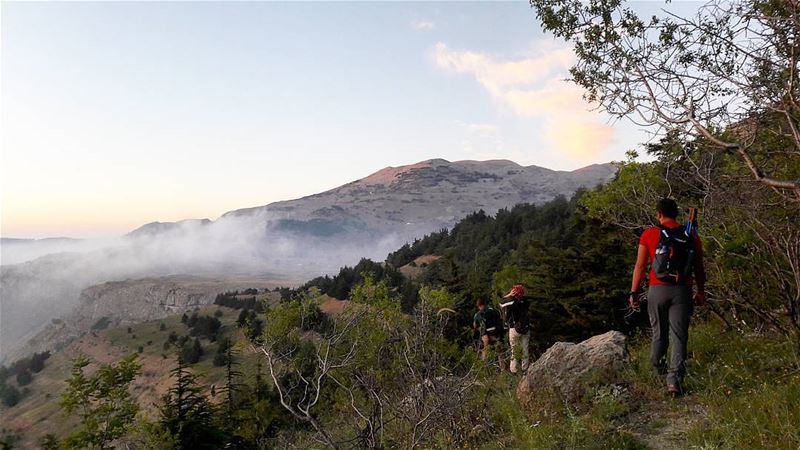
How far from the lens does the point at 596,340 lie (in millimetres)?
8289

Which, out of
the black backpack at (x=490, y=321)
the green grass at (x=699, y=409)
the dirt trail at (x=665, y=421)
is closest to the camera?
the green grass at (x=699, y=409)

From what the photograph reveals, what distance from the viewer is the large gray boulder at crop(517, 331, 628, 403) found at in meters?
6.94

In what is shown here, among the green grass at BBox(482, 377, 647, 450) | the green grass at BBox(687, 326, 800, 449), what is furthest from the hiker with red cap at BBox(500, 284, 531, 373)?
the green grass at BBox(687, 326, 800, 449)

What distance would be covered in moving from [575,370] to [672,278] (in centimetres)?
255

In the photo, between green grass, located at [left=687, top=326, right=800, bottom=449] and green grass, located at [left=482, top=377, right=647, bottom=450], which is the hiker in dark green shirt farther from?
green grass, located at [left=687, top=326, right=800, bottom=449]

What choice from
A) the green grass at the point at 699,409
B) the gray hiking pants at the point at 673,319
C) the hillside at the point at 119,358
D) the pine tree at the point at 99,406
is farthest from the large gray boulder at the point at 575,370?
the hillside at the point at 119,358

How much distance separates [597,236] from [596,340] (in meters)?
14.6

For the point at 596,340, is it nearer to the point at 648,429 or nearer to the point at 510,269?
the point at 648,429

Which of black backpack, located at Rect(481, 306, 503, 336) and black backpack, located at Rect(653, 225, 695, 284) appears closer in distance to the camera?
black backpack, located at Rect(653, 225, 695, 284)

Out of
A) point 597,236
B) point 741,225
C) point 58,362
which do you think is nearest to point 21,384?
point 58,362

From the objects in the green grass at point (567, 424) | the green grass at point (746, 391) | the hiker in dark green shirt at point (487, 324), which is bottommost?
the hiker in dark green shirt at point (487, 324)

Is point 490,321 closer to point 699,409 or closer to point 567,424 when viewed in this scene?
point 567,424

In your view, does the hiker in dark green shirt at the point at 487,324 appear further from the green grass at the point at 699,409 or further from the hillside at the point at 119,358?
the hillside at the point at 119,358

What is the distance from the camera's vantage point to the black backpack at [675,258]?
5445mm
